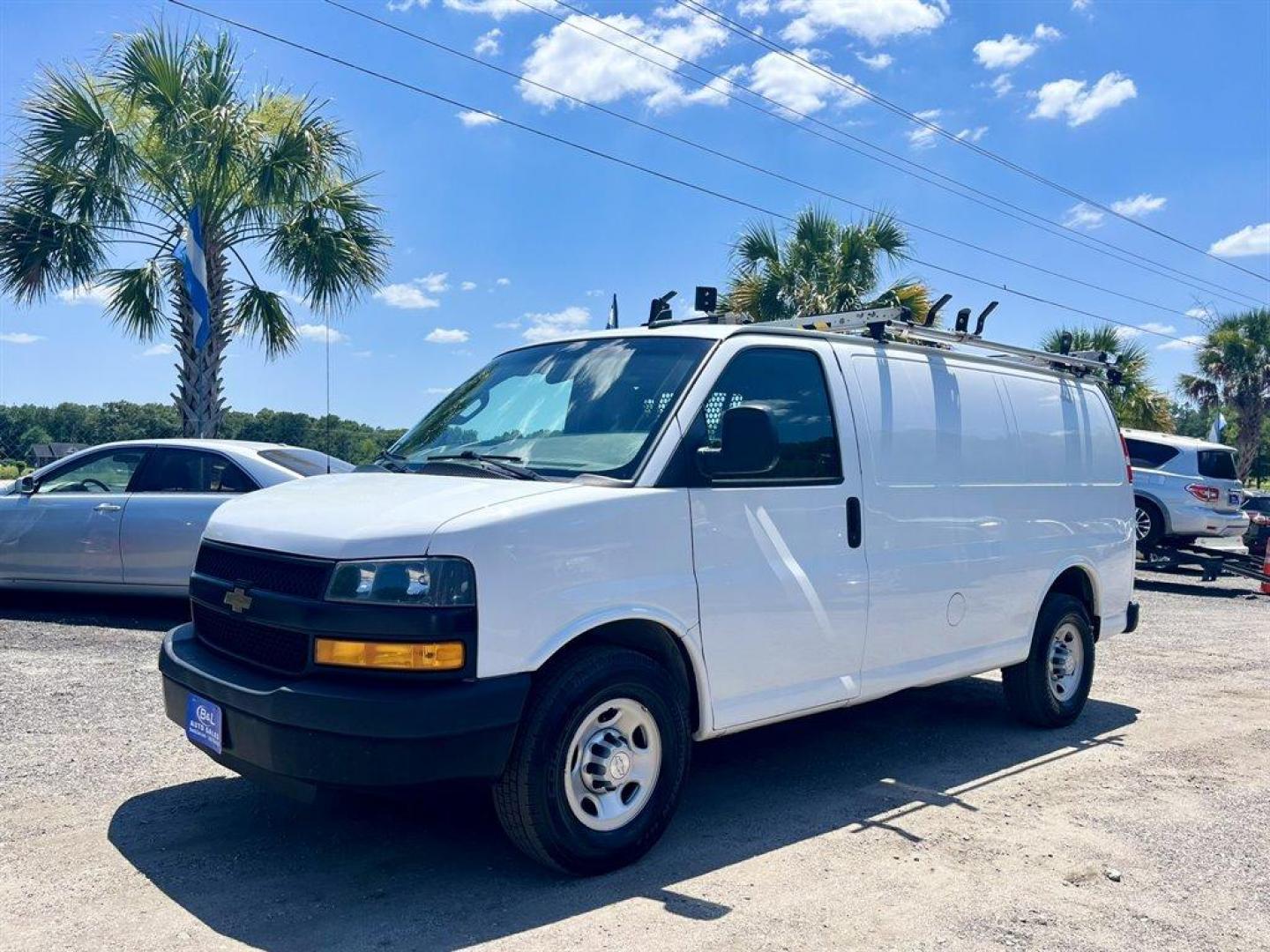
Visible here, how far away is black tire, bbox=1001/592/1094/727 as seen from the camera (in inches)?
250

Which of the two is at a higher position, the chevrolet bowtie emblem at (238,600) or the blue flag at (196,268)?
the blue flag at (196,268)

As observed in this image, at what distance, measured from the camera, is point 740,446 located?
426cm

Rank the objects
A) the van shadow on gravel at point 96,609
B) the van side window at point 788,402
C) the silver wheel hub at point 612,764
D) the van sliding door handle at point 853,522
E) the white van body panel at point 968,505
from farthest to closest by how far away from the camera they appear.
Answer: the van shadow on gravel at point 96,609 → the white van body panel at point 968,505 → the van sliding door handle at point 853,522 → the van side window at point 788,402 → the silver wheel hub at point 612,764

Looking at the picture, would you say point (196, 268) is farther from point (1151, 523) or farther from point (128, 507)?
point (1151, 523)

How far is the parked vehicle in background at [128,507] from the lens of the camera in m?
8.53

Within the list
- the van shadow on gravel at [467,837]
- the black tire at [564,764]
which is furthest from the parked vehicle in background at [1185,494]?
the black tire at [564,764]

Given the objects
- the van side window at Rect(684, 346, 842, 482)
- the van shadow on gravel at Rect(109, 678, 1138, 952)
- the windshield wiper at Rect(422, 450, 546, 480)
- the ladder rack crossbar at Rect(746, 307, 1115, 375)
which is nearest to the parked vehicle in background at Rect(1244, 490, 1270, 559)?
the ladder rack crossbar at Rect(746, 307, 1115, 375)

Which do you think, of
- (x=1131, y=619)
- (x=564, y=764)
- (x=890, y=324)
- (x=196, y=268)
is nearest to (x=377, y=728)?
(x=564, y=764)

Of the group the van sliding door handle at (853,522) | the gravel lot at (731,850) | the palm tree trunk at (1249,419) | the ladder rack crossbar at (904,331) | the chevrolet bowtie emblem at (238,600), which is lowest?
the gravel lot at (731,850)

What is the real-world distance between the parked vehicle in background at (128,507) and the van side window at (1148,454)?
1293 cm

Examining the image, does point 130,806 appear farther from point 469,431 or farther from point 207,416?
point 207,416

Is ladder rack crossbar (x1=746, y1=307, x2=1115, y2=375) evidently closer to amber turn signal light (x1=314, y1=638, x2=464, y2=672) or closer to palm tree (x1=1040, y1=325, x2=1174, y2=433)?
amber turn signal light (x1=314, y1=638, x2=464, y2=672)

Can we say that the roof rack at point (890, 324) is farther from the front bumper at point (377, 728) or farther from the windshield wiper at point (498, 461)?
the front bumper at point (377, 728)

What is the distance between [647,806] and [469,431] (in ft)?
6.10
